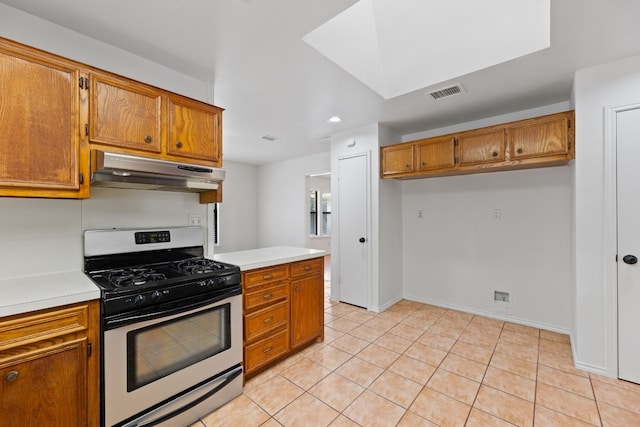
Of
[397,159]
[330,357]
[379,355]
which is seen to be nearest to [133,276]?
[330,357]

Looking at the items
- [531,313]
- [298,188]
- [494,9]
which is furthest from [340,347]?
[298,188]

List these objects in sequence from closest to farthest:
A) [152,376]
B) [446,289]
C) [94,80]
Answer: [152,376] → [94,80] → [446,289]

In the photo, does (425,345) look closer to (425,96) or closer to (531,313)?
(531,313)

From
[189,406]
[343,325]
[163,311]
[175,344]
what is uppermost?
[163,311]

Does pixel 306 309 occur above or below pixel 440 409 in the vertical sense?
above

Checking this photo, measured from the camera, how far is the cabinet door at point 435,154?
324 centimetres

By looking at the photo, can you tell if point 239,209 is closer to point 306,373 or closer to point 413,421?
point 306,373

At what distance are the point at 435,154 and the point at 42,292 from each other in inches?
140

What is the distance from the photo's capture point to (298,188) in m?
6.14

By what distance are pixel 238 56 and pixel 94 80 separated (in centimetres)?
97

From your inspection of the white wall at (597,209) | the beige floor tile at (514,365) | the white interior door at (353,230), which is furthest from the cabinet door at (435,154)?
the beige floor tile at (514,365)

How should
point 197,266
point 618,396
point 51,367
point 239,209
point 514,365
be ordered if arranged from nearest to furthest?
point 51,367 → point 618,396 → point 197,266 → point 514,365 → point 239,209

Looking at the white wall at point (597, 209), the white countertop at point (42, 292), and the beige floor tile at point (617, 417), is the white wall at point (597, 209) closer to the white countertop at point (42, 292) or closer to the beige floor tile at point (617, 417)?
the beige floor tile at point (617, 417)

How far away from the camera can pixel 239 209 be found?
261 inches
